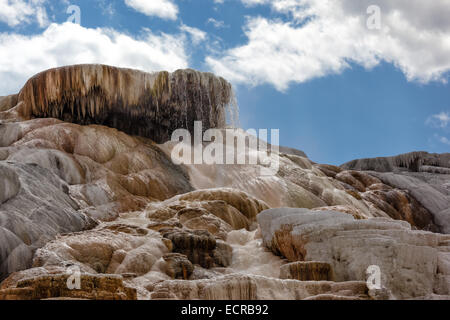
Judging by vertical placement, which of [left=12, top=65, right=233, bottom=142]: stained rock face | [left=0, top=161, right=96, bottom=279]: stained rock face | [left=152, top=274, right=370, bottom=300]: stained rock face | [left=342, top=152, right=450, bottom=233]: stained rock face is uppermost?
[left=12, top=65, right=233, bottom=142]: stained rock face

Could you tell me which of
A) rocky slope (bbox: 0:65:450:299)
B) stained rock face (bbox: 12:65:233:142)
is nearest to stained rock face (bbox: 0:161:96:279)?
rocky slope (bbox: 0:65:450:299)

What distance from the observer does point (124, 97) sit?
16.5m

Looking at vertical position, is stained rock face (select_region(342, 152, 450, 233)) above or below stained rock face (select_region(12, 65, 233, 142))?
below

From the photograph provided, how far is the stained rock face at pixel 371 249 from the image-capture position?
6.48 m

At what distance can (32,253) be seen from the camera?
730 centimetres

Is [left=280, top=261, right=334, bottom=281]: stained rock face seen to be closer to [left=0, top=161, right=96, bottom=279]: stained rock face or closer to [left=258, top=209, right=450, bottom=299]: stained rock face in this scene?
[left=258, top=209, right=450, bottom=299]: stained rock face

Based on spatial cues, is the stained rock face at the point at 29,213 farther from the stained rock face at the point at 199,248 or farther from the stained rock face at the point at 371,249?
the stained rock face at the point at 371,249

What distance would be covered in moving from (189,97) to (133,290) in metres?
12.9

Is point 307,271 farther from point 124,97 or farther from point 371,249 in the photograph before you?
point 124,97

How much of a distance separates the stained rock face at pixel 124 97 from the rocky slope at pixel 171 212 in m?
0.04

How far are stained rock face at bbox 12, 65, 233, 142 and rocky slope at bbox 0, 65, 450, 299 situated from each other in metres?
0.04

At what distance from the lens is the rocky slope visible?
20.7ft
